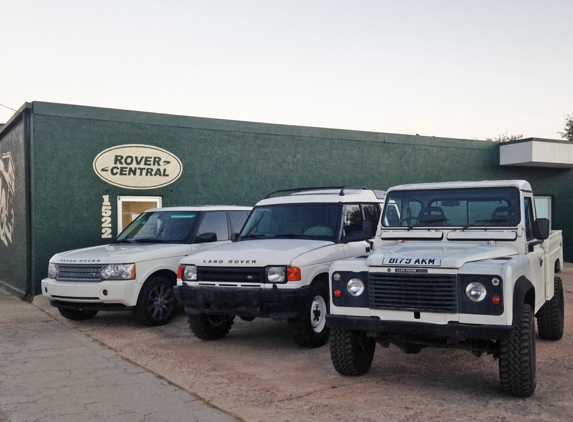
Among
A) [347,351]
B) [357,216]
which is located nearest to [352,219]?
[357,216]

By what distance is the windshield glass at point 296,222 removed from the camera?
28.5 ft

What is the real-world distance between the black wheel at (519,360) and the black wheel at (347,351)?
4.50ft

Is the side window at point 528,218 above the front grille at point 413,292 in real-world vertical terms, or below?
above

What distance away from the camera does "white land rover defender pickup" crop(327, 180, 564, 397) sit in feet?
18.2

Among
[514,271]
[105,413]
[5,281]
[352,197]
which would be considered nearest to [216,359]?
[105,413]

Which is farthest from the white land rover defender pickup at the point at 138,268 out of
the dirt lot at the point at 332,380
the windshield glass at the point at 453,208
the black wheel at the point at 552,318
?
the black wheel at the point at 552,318

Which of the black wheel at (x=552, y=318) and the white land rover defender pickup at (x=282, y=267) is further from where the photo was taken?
the black wheel at (x=552, y=318)

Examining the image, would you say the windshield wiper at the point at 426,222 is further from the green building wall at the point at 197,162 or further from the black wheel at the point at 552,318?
the green building wall at the point at 197,162

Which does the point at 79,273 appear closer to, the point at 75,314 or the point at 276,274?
the point at 75,314

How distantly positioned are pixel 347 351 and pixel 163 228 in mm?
5258

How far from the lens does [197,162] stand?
1474 centimetres

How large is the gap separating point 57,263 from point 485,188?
21.2 ft

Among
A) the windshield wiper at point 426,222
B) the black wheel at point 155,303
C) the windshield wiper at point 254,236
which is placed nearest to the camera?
the windshield wiper at point 426,222

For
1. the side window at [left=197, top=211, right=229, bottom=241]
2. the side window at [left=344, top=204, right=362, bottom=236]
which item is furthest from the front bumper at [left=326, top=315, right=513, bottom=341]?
the side window at [left=197, top=211, right=229, bottom=241]
